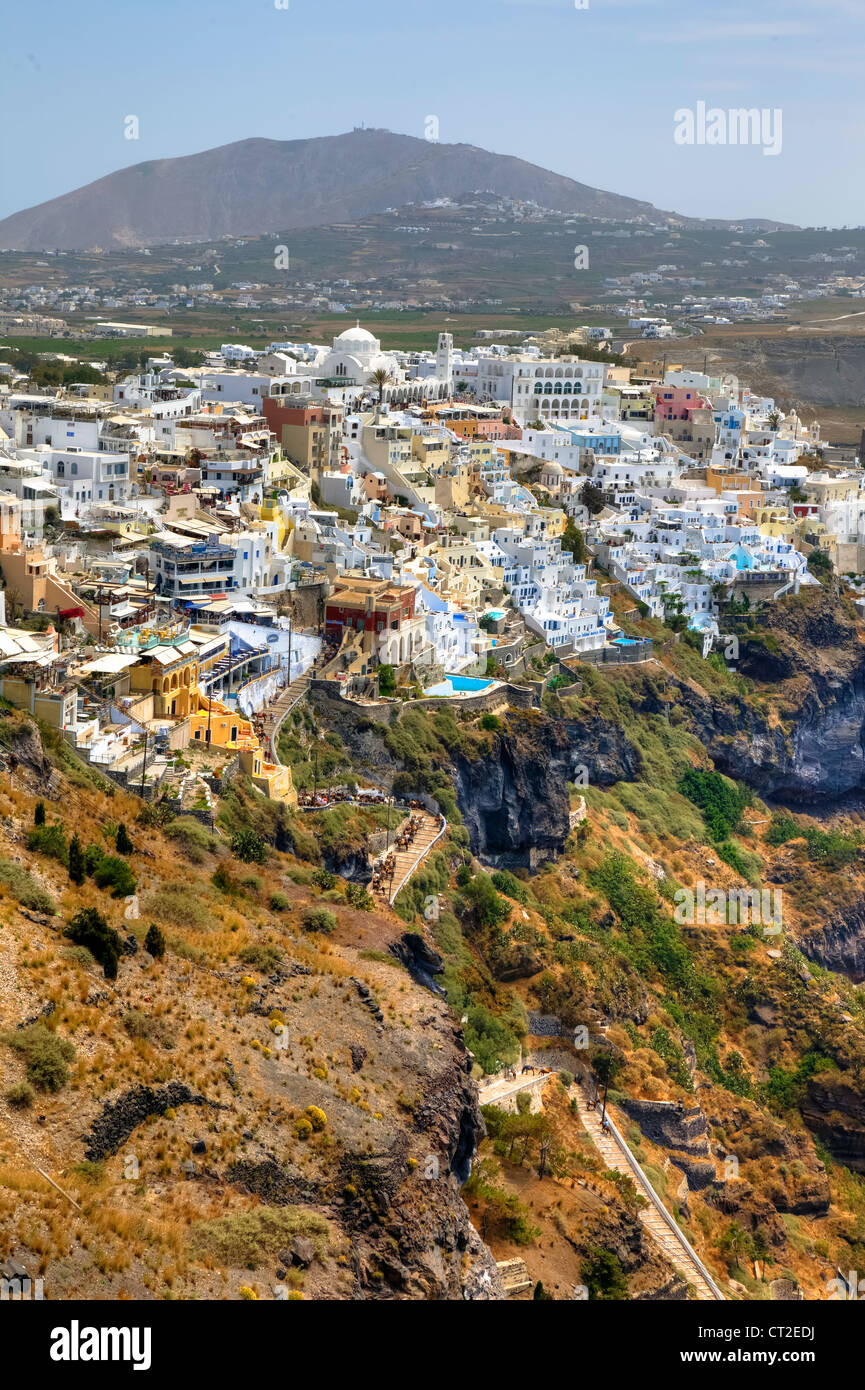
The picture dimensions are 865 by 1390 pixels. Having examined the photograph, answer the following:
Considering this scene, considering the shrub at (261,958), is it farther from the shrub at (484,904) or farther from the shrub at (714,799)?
the shrub at (714,799)

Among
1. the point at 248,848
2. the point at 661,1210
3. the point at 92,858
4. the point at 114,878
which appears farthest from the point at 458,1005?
the point at 92,858

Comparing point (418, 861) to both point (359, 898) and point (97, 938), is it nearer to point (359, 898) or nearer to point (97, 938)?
point (359, 898)

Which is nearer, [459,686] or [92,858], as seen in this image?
[92,858]

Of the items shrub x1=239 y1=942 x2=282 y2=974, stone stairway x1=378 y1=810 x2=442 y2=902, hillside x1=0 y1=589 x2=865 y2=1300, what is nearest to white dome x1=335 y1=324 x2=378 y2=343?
hillside x1=0 y1=589 x2=865 y2=1300

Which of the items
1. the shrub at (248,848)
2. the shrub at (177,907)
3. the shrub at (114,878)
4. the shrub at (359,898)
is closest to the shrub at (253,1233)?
the shrub at (177,907)

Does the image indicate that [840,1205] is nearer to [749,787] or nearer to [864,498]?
[749,787]

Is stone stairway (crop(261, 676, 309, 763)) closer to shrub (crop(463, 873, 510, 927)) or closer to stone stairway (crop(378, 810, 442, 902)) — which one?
stone stairway (crop(378, 810, 442, 902))
